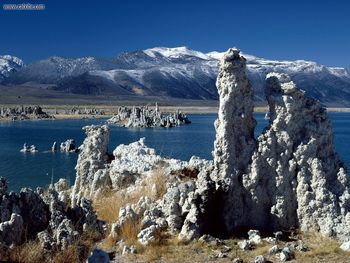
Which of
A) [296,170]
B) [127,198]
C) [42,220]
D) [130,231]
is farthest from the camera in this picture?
[127,198]

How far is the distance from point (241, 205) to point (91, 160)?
5.05 metres

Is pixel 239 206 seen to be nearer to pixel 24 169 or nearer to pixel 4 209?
pixel 4 209

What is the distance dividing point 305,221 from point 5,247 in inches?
186

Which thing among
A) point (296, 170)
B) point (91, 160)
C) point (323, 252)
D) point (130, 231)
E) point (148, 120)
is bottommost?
point (148, 120)

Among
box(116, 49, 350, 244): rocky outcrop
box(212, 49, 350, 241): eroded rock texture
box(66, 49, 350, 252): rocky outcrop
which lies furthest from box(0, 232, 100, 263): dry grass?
box(212, 49, 350, 241): eroded rock texture

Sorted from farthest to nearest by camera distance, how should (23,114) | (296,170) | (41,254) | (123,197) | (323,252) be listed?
(23,114) < (123,197) < (296,170) < (323,252) < (41,254)

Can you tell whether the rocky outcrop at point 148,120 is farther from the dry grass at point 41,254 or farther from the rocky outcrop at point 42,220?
the dry grass at point 41,254

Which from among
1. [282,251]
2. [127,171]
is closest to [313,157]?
[282,251]

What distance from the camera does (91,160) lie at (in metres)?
13.6

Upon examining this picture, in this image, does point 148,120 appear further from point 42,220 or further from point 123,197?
point 42,220

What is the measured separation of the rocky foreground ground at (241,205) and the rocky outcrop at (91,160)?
2470 millimetres

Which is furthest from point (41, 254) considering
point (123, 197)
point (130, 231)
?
point (123, 197)

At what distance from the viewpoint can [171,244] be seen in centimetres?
871

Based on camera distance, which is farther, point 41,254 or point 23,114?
point 23,114
